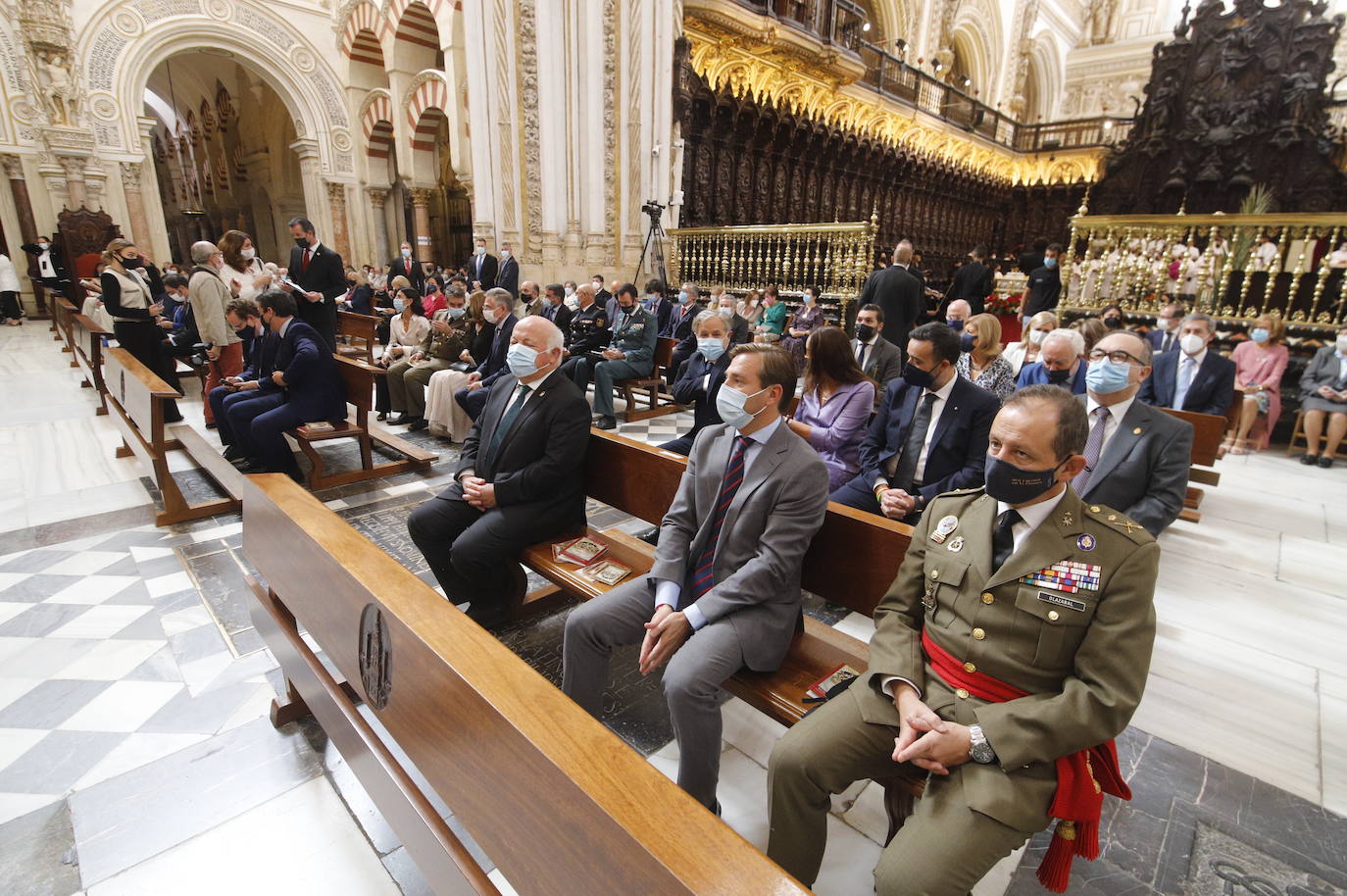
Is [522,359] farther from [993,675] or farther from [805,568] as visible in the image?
[993,675]

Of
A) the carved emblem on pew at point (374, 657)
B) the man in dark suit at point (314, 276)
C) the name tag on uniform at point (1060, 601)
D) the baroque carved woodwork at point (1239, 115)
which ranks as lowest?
the carved emblem on pew at point (374, 657)

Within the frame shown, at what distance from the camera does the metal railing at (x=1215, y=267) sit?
620 centimetres

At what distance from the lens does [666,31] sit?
9.56 metres

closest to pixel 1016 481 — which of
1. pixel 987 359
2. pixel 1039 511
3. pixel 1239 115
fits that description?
pixel 1039 511

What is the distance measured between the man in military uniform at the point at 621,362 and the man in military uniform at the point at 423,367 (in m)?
1.14

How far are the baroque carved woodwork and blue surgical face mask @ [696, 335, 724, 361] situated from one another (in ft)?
58.6

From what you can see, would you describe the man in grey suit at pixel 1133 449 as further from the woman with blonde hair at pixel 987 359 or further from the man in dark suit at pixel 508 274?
the man in dark suit at pixel 508 274

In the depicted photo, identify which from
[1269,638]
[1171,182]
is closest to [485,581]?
[1269,638]

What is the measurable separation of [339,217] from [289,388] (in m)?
12.2

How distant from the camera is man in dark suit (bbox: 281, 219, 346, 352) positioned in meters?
5.49

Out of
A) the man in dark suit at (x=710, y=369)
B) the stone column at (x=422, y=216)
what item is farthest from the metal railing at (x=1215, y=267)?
the stone column at (x=422, y=216)

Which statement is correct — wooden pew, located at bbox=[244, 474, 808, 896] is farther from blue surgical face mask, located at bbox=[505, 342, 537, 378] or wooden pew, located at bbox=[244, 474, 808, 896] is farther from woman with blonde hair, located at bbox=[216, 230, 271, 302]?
woman with blonde hair, located at bbox=[216, 230, 271, 302]

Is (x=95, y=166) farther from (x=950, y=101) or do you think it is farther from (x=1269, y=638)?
(x=950, y=101)

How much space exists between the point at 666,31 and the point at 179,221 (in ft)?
66.1
